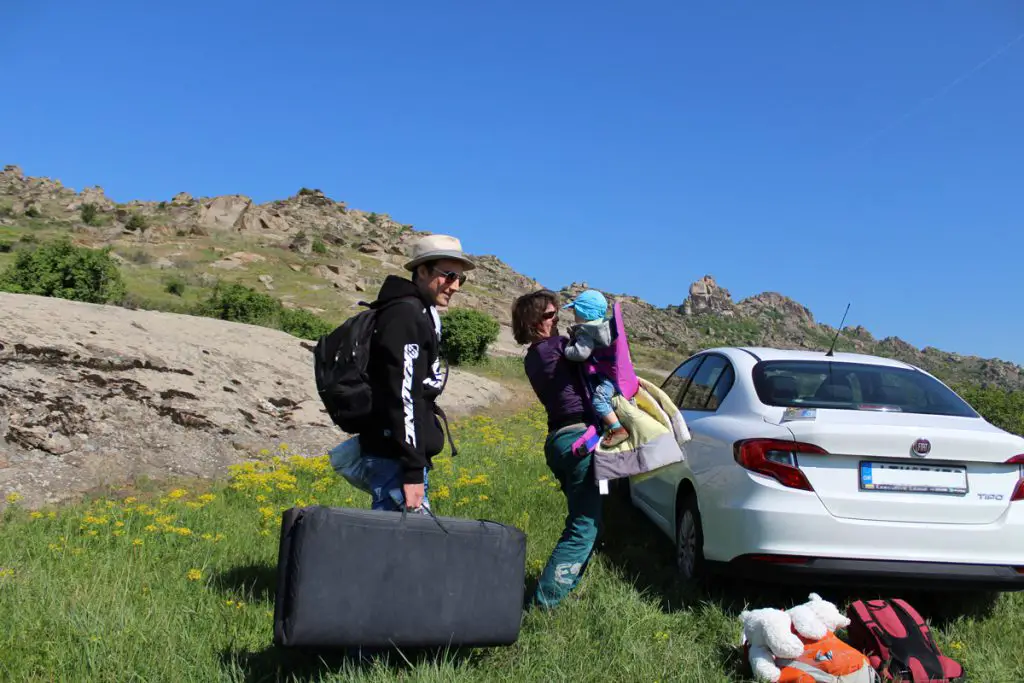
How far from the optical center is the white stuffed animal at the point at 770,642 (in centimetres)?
311

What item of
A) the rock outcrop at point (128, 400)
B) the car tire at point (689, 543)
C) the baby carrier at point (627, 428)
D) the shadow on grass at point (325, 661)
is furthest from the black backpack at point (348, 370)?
the rock outcrop at point (128, 400)

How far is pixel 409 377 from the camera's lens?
281 centimetres

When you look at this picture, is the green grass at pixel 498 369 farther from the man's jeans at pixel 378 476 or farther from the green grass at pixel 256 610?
the man's jeans at pixel 378 476

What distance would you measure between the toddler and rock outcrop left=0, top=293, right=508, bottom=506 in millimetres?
4999

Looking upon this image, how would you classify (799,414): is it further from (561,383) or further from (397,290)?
(397,290)

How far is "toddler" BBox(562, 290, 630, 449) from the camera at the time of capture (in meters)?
3.62

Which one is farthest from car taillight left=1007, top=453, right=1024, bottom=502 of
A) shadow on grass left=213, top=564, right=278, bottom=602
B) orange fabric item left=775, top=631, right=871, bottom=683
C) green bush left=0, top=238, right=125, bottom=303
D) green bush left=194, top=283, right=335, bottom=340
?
green bush left=194, top=283, right=335, bottom=340

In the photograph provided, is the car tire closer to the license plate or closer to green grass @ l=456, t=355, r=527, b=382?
the license plate

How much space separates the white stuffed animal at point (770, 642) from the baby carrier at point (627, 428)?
84 centimetres

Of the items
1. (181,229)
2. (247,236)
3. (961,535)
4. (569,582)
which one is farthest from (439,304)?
(247,236)

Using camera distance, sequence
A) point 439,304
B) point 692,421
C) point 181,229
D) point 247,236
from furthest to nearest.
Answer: point 247,236, point 181,229, point 692,421, point 439,304

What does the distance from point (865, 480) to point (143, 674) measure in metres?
3.34

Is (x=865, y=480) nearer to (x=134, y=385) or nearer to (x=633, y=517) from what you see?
(x=633, y=517)

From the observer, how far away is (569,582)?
378 cm
